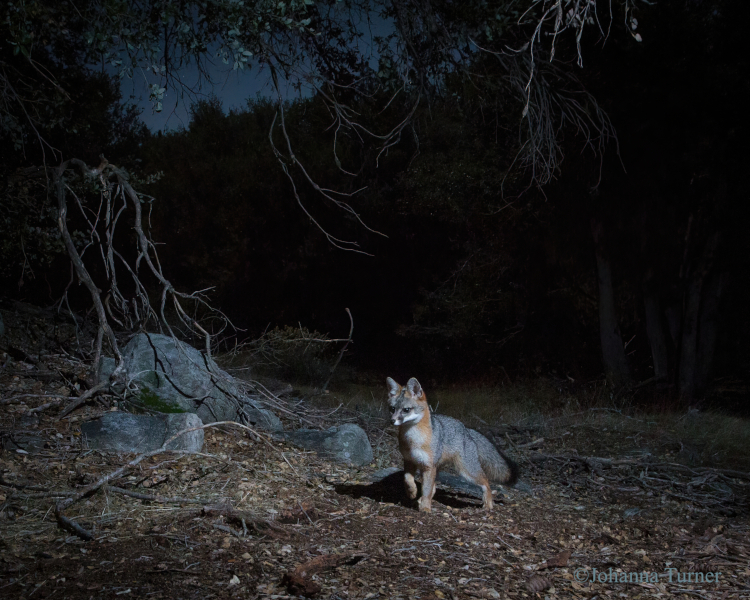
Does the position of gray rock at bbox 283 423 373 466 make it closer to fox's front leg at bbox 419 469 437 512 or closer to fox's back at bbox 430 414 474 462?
fox's back at bbox 430 414 474 462

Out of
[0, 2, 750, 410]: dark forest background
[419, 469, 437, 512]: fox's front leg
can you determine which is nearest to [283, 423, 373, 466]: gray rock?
[419, 469, 437, 512]: fox's front leg

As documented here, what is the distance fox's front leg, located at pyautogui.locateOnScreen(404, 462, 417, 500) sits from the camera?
12.8 feet

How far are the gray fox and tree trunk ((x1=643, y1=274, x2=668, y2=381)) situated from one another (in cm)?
568

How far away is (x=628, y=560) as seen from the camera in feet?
10.5

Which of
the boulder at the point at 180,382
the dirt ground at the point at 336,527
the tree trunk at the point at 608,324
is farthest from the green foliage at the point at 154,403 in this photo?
the tree trunk at the point at 608,324

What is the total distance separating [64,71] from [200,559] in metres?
7.49

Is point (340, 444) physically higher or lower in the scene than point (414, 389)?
lower

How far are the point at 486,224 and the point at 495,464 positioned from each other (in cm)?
598

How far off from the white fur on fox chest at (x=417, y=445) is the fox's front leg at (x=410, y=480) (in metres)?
0.07

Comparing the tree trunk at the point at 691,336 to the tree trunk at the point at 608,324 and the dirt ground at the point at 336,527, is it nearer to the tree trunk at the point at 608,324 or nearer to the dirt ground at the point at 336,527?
the tree trunk at the point at 608,324

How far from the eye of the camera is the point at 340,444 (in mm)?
5121

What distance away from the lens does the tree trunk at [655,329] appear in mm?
8906

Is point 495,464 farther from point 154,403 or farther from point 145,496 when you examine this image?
point 154,403

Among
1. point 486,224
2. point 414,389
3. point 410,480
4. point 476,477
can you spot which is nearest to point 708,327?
point 486,224
